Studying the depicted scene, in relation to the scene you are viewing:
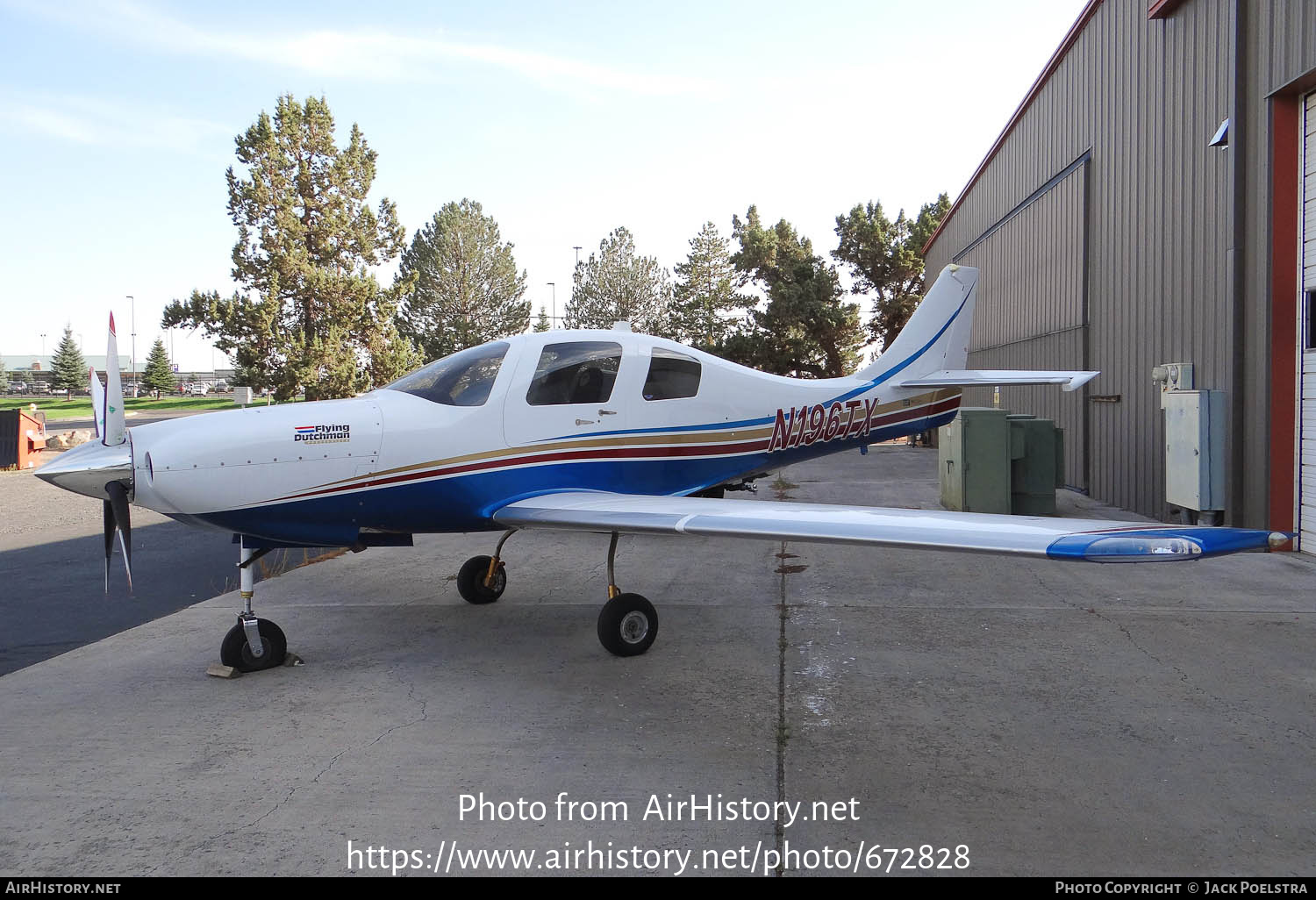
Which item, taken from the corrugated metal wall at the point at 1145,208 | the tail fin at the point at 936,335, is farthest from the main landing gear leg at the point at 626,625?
the corrugated metal wall at the point at 1145,208

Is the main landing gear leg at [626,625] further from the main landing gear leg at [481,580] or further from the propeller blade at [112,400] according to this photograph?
the propeller blade at [112,400]

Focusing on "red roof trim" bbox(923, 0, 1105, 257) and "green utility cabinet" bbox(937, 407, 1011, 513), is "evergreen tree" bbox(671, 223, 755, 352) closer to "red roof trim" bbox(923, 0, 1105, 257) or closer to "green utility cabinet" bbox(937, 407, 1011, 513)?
"red roof trim" bbox(923, 0, 1105, 257)

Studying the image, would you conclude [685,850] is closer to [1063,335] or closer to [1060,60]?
[1063,335]

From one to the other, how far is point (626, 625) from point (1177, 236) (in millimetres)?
8919

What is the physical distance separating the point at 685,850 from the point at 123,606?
651 cm

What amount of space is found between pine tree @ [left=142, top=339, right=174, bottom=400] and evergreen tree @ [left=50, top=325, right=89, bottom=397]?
7252mm

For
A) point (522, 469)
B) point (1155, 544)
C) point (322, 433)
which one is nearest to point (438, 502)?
point (522, 469)

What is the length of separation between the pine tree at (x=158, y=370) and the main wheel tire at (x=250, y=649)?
106 metres

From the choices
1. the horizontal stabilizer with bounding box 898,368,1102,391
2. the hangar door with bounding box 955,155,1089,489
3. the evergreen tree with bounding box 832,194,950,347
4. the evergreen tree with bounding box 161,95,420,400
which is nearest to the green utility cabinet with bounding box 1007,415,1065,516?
the hangar door with bounding box 955,155,1089,489

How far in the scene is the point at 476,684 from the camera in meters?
5.05

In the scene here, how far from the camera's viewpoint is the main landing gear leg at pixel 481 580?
23.1 feet

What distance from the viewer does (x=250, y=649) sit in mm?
5250

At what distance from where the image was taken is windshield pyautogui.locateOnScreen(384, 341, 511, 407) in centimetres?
570

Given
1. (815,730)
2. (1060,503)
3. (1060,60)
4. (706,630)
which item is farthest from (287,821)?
(1060,60)
